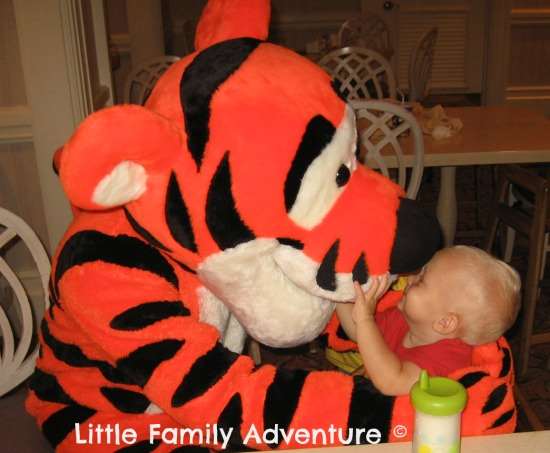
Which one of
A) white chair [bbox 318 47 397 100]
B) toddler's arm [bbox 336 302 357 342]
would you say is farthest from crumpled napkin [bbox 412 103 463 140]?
toddler's arm [bbox 336 302 357 342]

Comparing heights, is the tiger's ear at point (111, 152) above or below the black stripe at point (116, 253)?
above

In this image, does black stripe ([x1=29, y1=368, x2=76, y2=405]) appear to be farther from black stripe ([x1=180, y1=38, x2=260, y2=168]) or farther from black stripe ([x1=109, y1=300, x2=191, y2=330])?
black stripe ([x1=180, y1=38, x2=260, y2=168])

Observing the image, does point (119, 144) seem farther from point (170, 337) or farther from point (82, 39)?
point (82, 39)

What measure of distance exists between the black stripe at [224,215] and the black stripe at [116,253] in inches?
4.8

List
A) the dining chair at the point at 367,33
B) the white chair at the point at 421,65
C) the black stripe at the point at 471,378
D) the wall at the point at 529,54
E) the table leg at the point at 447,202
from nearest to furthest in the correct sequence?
the black stripe at the point at 471,378, the table leg at the point at 447,202, the white chair at the point at 421,65, the dining chair at the point at 367,33, the wall at the point at 529,54

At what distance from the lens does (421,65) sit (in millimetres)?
3506

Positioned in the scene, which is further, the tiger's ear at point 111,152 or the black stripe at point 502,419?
the black stripe at point 502,419

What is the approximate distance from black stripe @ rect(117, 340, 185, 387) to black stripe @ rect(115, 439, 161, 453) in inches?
7.0

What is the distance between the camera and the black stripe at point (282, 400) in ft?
2.39

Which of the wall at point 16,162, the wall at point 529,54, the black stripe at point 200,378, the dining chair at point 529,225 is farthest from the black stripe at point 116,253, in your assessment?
the wall at point 529,54

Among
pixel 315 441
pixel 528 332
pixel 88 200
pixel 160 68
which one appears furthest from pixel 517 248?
pixel 88 200

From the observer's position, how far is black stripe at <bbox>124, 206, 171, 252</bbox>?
71cm

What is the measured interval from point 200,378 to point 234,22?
0.43m

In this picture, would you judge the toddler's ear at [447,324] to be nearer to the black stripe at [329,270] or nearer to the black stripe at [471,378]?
the black stripe at [471,378]
